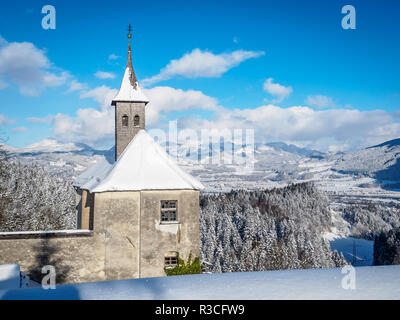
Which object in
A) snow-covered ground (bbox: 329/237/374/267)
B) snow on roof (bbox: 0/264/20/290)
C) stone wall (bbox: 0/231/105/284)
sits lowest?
snow-covered ground (bbox: 329/237/374/267)

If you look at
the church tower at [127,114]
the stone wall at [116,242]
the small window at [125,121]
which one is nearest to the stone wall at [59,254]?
the stone wall at [116,242]

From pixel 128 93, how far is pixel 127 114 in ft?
5.47

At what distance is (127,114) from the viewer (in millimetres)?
22781

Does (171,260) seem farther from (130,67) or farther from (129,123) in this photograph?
(130,67)

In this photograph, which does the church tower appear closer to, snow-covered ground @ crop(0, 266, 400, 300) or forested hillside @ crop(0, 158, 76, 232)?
forested hillside @ crop(0, 158, 76, 232)

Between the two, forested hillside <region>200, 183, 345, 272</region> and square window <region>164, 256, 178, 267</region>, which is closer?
square window <region>164, 256, 178, 267</region>

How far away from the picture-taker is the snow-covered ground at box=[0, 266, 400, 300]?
15.9 feet

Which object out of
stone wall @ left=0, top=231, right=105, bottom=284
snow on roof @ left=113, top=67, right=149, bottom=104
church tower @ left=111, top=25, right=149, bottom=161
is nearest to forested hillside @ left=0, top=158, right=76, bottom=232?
church tower @ left=111, top=25, right=149, bottom=161

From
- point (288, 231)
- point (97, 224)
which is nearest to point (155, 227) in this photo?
point (97, 224)

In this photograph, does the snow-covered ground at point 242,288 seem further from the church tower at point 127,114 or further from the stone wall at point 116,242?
the church tower at point 127,114

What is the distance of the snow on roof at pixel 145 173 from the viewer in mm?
17922

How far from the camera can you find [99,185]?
58.0 feet

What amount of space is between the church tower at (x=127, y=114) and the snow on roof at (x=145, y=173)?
169cm

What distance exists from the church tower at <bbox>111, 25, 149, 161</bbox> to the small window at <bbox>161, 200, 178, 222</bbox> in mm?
5971
